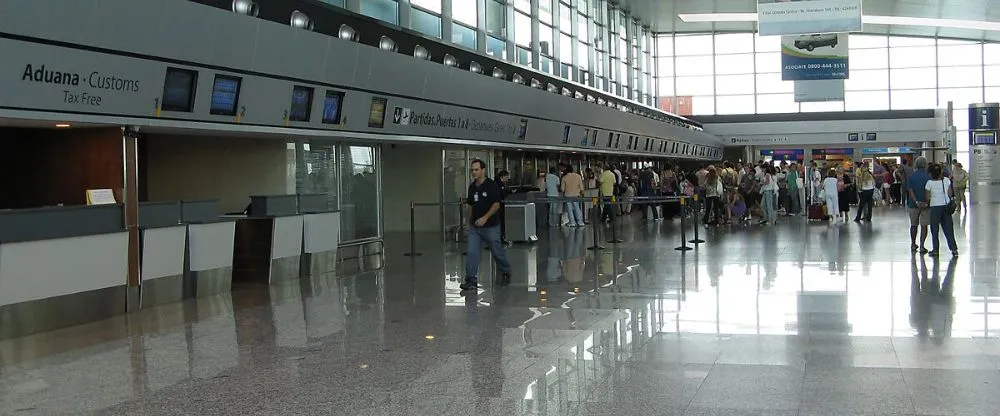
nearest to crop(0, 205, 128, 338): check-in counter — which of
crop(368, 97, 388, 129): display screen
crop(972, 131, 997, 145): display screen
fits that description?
crop(368, 97, 388, 129): display screen

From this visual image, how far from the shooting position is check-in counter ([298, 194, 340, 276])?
13.8 meters

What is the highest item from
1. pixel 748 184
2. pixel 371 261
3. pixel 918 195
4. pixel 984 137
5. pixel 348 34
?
pixel 348 34

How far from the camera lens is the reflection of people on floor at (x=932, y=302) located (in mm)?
7771

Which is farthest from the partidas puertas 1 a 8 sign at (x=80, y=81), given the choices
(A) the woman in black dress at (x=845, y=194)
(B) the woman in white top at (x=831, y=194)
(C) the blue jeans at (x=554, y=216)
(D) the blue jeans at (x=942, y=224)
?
(A) the woman in black dress at (x=845, y=194)

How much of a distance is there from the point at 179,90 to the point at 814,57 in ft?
60.2

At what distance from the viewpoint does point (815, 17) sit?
19.5m

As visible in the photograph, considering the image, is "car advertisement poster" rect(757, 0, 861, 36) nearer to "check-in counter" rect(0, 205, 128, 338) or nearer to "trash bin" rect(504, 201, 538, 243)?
"trash bin" rect(504, 201, 538, 243)

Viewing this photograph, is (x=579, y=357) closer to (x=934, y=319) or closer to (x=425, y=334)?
(x=425, y=334)

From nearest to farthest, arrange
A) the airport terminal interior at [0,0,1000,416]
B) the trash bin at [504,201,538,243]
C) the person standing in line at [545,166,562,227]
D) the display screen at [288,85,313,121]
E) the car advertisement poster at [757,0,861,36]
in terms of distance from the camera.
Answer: the airport terminal interior at [0,0,1000,416] < the display screen at [288,85,313,121] < the trash bin at [504,201,538,243] < the car advertisement poster at [757,0,861,36] < the person standing in line at [545,166,562,227]

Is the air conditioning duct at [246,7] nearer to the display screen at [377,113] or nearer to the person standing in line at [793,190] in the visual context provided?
the display screen at [377,113]

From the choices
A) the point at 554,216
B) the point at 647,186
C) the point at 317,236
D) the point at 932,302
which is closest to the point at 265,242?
the point at 317,236

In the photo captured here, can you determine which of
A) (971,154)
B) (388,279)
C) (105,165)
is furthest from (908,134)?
(105,165)

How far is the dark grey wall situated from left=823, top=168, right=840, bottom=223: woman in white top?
32.8 ft

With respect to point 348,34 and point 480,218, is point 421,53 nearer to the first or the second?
point 348,34
